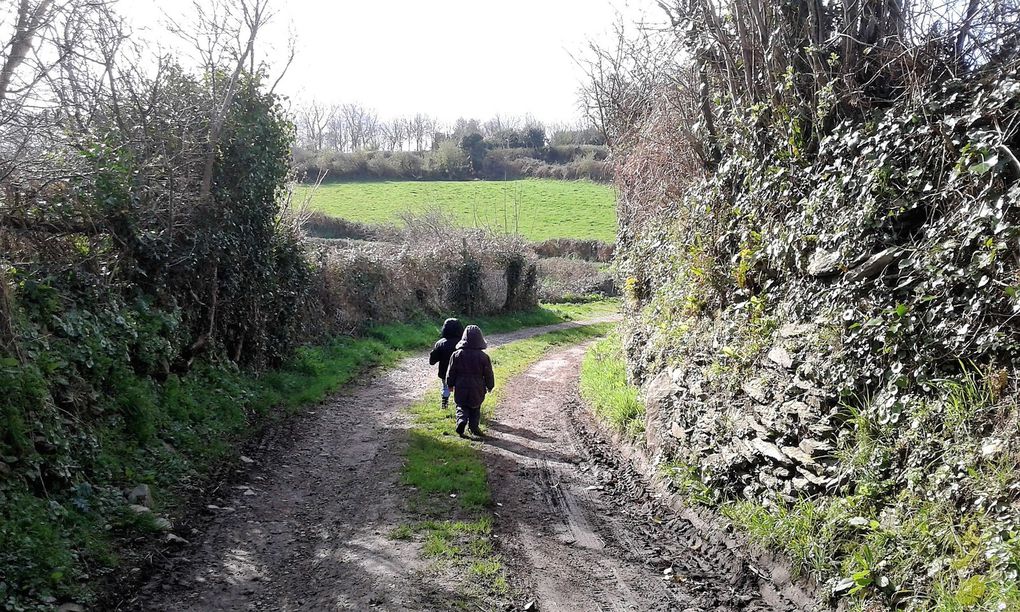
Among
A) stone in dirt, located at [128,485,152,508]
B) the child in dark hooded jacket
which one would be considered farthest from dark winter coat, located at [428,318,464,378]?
stone in dirt, located at [128,485,152,508]

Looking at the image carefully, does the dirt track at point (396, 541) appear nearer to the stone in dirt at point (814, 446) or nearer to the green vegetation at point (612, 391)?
the green vegetation at point (612, 391)

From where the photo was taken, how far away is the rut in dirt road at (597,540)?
191 inches

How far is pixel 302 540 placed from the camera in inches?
224

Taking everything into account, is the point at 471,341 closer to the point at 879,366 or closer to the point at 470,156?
the point at 879,366

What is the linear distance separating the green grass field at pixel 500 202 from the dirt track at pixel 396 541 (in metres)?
30.4

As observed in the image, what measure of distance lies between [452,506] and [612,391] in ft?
15.1

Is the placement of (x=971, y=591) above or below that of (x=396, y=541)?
above

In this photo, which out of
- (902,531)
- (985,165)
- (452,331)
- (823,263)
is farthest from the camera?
(452,331)

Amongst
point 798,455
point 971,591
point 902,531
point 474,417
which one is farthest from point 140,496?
point 971,591

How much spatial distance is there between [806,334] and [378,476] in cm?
499

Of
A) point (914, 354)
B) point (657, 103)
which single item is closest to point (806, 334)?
point (914, 354)

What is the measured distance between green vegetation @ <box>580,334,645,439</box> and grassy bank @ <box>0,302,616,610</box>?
5129 millimetres

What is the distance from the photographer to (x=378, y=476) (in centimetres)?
741

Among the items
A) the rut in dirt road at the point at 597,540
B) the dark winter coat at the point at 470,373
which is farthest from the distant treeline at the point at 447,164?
the rut in dirt road at the point at 597,540
